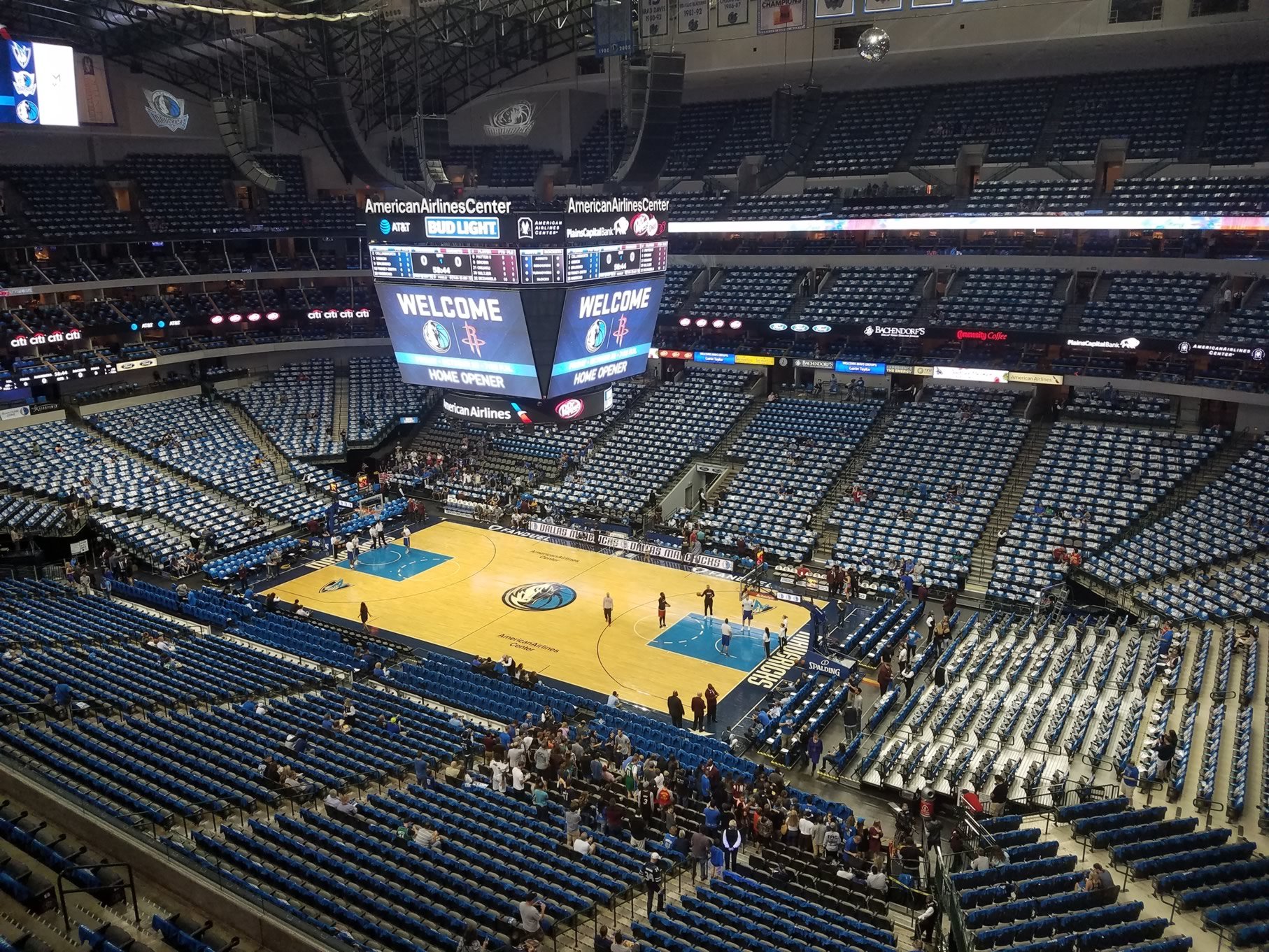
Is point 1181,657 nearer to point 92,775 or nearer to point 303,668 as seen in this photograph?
point 303,668

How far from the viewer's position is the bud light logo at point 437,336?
2375cm

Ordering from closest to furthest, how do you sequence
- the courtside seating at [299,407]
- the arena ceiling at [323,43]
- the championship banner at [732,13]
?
the arena ceiling at [323,43], the championship banner at [732,13], the courtside seating at [299,407]

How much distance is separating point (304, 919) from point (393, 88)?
141 feet

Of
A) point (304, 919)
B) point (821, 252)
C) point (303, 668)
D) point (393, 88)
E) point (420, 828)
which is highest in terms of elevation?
point (393, 88)

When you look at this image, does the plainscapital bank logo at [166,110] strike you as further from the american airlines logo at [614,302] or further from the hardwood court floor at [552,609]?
the american airlines logo at [614,302]

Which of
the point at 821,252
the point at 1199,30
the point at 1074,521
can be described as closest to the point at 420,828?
the point at 1074,521

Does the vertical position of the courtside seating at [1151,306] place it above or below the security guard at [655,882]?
above

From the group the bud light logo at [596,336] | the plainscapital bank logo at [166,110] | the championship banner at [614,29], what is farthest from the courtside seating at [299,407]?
the championship banner at [614,29]

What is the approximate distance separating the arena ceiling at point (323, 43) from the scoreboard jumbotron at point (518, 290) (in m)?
14.9

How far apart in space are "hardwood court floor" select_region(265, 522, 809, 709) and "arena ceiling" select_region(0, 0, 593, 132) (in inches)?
703

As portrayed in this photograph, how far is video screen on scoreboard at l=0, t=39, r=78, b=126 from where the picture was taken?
36562mm

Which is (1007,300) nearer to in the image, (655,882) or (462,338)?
(462,338)

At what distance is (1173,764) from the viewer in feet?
56.0

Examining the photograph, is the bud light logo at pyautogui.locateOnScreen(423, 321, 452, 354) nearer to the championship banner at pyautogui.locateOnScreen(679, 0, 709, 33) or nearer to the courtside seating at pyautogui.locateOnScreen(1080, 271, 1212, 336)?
the courtside seating at pyautogui.locateOnScreen(1080, 271, 1212, 336)
